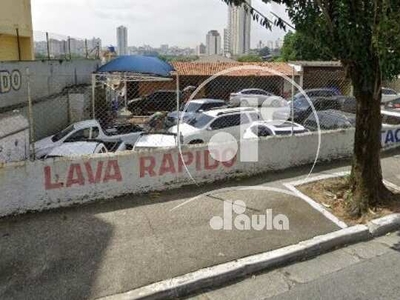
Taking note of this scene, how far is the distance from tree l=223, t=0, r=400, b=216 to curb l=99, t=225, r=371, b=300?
0.86m

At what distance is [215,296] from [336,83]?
21.8 meters

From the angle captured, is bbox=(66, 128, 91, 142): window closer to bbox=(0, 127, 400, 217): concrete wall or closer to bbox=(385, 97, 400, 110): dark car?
bbox=(0, 127, 400, 217): concrete wall

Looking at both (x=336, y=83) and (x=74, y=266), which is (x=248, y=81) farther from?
(x=74, y=266)

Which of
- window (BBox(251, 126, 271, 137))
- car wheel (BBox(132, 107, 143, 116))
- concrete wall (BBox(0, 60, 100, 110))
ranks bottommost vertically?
car wheel (BBox(132, 107, 143, 116))

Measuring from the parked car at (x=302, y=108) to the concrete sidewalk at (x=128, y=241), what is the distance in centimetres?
683

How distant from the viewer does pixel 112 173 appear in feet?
21.9

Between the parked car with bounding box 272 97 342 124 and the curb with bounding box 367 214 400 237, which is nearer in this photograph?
the curb with bounding box 367 214 400 237

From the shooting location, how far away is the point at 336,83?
2391 cm

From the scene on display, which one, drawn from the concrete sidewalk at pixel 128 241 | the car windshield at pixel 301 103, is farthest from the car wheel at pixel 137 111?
the concrete sidewalk at pixel 128 241

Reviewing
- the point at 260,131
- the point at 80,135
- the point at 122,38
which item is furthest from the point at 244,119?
the point at 122,38

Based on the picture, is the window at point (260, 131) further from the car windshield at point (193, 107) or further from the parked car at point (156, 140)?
the car windshield at point (193, 107)

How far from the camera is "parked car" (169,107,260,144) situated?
11.9 meters

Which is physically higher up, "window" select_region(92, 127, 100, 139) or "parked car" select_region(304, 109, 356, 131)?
"parked car" select_region(304, 109, 356, 131)

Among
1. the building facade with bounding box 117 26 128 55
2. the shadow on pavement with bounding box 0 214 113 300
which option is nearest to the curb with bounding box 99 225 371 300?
the shadow on pavement with bounding box 0 214 113 300
